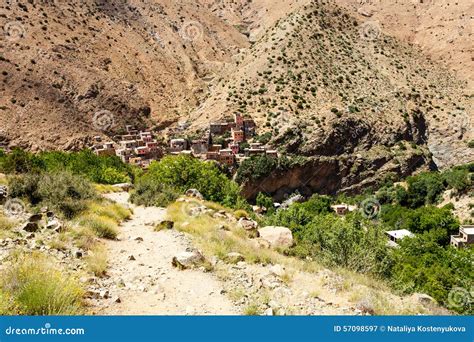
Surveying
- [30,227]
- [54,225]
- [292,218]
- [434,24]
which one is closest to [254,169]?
[292,218]

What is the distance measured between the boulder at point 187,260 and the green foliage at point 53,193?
5213 millimetres

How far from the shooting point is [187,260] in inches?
373

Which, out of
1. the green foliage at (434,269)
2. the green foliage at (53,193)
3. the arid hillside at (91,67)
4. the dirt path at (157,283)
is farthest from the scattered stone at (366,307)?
the arid hillside at (91,67)

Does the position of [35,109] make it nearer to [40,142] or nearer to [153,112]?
[40,142]

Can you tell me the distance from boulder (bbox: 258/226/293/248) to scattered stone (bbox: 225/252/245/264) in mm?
2986

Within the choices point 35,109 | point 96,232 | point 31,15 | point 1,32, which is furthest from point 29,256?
point 31,15

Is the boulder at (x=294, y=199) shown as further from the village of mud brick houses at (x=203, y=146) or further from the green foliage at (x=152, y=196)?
the green foliage at (x=152, y=196)

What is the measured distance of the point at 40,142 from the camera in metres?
50.1

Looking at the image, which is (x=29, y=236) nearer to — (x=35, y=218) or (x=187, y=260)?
(x=35, y=218)

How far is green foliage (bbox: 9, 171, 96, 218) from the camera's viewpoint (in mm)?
13172

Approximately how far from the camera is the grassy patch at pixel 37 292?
616cm

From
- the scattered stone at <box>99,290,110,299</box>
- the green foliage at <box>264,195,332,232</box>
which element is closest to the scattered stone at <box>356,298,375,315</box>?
the scattered stone at <box>99,290,110,299</box>

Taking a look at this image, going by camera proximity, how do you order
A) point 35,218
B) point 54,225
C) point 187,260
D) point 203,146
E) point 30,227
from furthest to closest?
1. point 203,146
2. point 35,218
3. point 54,225
4. point 30,227
5. point 187,260

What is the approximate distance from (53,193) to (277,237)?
785 cm
